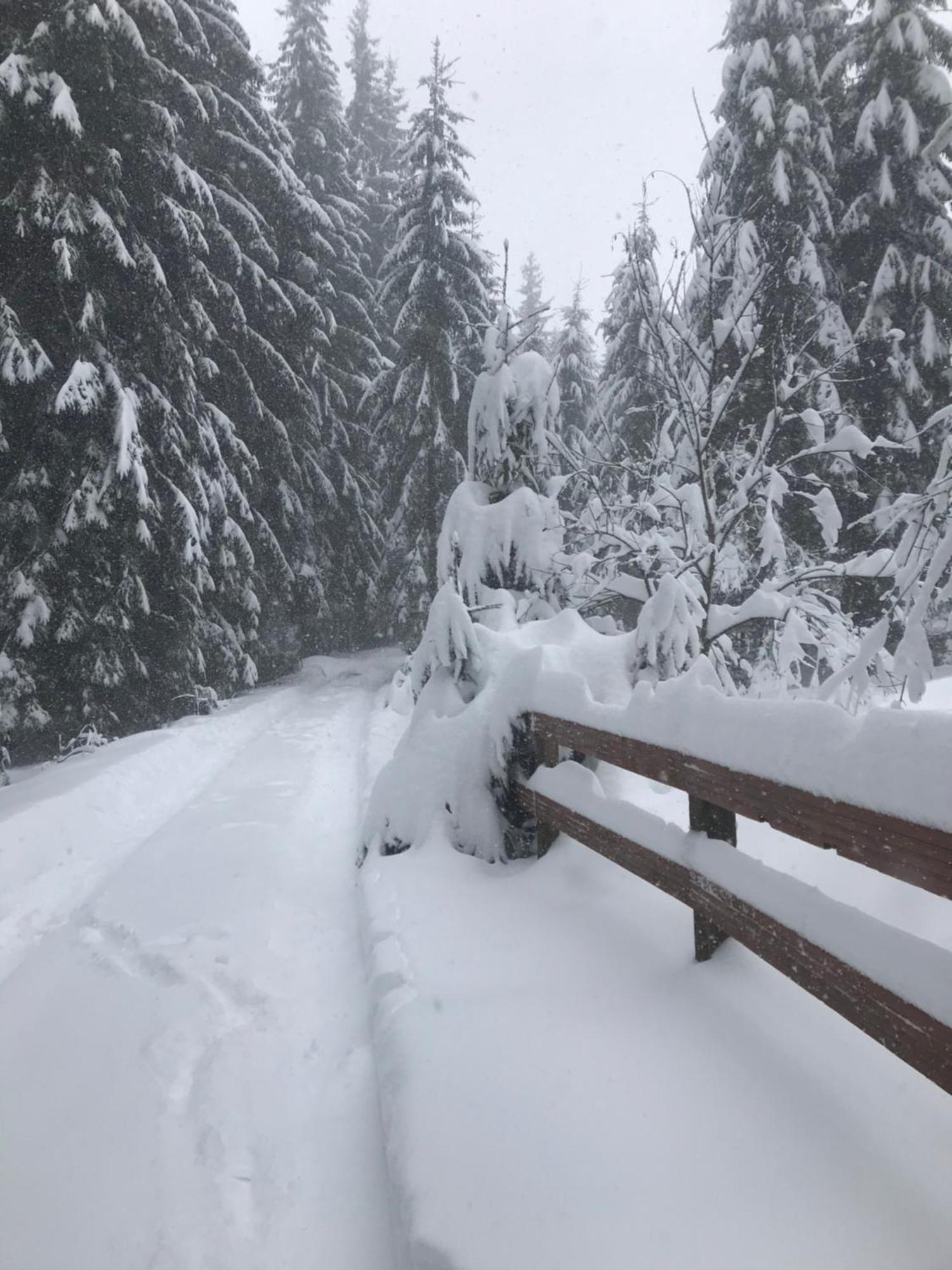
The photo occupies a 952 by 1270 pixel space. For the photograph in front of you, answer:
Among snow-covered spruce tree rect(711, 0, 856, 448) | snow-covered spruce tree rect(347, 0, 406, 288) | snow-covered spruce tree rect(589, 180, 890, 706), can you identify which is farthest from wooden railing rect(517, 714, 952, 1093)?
snow-covered spruce tree rect(347, 0, 406, 288)

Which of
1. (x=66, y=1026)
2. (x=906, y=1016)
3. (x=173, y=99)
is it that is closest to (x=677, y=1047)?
(x=906, y=1016)

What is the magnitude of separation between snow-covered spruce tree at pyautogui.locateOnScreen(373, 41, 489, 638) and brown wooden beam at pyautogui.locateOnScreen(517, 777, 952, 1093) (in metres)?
15.7

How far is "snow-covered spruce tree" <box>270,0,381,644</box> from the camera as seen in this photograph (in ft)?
67.5

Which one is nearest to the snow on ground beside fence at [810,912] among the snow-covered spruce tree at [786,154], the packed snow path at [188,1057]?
the packed snow path at [188,1057]

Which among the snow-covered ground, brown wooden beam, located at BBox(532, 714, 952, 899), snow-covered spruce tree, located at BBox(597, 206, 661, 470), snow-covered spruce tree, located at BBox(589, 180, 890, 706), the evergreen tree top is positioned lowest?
the snow-covered ground

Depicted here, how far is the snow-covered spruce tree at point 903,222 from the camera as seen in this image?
13141 mm

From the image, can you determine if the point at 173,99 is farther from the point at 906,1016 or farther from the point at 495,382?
the point at 906,1016

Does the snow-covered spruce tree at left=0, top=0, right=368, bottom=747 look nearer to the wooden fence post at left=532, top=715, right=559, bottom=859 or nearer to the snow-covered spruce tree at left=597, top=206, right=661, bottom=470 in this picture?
the snow-covered spruce tree at left=597, top=206, right=661, bottom=470

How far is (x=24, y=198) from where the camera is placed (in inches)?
364

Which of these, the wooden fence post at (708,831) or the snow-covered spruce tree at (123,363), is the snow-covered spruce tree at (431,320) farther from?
the wooden fence post at (708,831)

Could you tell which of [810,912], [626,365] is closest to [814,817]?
[810,912]

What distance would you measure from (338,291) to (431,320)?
6.06m

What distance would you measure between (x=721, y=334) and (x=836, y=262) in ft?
41.2

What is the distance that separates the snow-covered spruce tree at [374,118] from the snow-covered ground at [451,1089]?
2934 centimetres
